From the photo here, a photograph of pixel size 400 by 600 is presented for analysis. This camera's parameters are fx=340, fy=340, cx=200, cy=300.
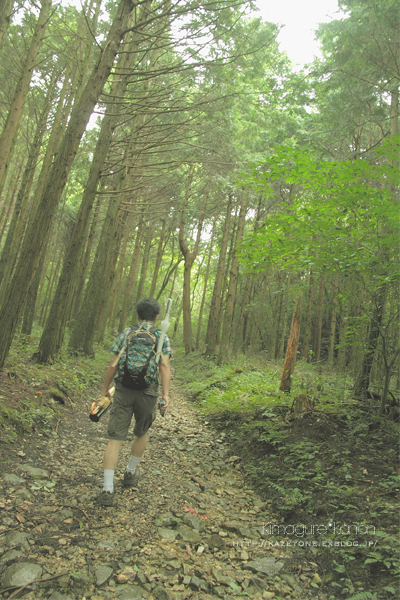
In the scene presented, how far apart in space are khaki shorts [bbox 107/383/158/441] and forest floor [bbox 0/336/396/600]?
67cm

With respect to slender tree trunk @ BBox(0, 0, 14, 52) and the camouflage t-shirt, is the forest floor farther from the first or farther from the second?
slender tree trunk @ BBox(0, 0, 14, 52)

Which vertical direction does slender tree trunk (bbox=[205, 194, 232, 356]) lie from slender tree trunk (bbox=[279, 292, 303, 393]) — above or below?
above

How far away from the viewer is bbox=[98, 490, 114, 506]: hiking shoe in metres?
3.14

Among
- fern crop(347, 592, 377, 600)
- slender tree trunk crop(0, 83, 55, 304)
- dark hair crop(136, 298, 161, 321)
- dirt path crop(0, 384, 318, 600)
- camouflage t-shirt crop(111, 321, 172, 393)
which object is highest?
slender tree trunk crop(0, 83, 55, 304)

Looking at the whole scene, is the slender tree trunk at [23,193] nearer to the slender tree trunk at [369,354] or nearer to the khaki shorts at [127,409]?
the khaki shorts at [127,409]

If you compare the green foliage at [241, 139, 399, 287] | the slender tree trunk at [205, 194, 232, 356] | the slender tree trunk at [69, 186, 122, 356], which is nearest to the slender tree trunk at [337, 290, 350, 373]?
the green foliage at [241, 139, 399, 287]

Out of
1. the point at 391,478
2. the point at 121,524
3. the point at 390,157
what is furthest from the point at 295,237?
the point at 121,524

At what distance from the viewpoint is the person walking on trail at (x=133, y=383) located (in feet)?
10.9

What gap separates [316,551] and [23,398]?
3952 mm

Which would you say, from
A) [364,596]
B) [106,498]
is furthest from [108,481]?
[364,596]

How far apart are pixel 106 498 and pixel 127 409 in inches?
31.4

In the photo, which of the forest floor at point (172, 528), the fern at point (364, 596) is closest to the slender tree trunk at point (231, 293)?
the forest floor at point (172, 528)

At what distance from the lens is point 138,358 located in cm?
337

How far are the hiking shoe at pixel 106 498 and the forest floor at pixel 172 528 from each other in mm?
58
